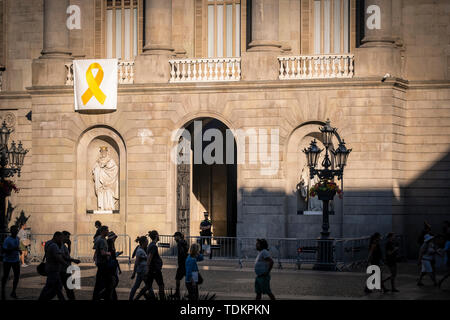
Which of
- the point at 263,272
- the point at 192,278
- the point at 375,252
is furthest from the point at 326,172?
the point at 192,278

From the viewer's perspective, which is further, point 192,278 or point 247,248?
point 247,248

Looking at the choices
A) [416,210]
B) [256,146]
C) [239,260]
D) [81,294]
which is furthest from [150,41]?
[81,294]

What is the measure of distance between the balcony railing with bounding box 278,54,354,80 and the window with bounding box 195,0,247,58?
3.24 meters

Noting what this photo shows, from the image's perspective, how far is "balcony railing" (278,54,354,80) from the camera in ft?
137

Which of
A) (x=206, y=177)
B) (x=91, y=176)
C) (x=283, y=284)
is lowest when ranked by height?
(x=283, y=284)

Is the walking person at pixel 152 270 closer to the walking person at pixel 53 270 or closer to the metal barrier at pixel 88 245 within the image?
the walking person at pixel 53 270

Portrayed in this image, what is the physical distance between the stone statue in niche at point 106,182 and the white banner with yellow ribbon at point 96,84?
232 centimetres

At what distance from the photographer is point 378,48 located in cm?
4122

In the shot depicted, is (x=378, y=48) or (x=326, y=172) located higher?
(x=378, y=48)

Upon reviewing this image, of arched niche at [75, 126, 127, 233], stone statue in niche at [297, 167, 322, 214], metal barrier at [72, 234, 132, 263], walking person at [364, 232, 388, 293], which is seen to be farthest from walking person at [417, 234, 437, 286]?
arched niche at [75, 126, 127, 233]

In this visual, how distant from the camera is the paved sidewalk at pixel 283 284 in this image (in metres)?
29.1

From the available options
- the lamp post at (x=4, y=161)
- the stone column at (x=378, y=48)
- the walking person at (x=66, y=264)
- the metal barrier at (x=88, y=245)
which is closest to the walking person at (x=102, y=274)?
the walking person at (x=66, y=264)

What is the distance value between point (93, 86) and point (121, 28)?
159 inches

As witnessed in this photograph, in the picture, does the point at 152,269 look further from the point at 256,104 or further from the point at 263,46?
the point at 263,46
